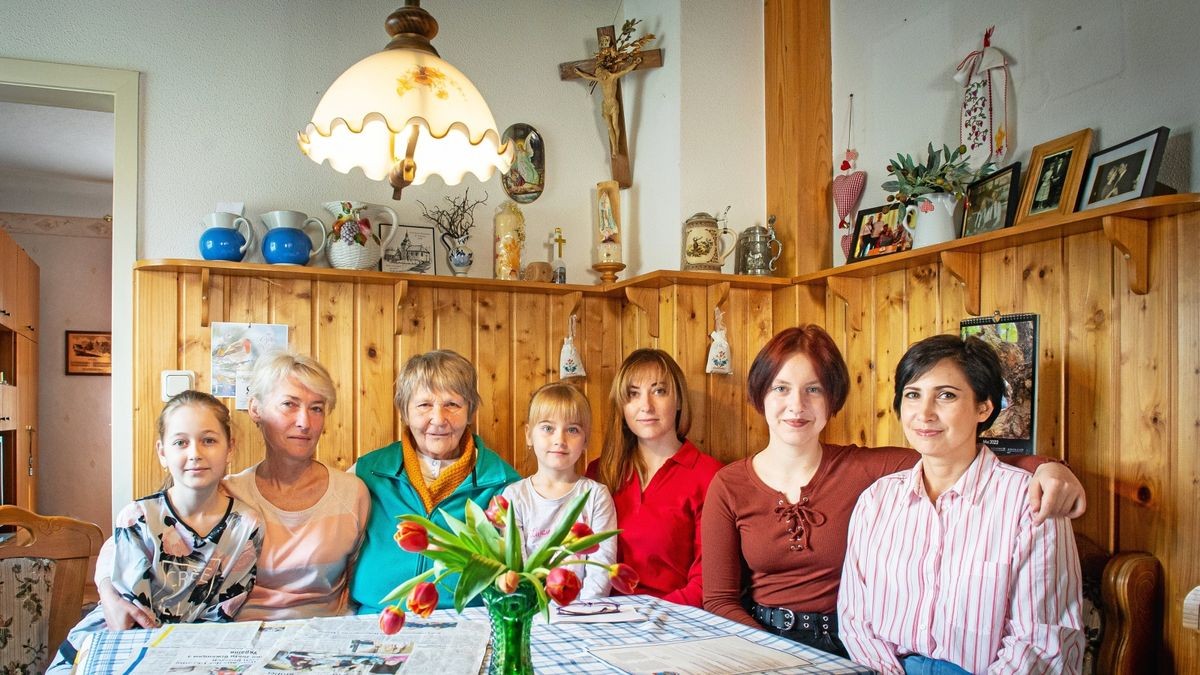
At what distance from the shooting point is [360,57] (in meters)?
3.13

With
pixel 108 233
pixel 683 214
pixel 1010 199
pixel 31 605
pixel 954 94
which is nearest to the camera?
pixel 31 605

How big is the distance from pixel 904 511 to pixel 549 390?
0.96 metres

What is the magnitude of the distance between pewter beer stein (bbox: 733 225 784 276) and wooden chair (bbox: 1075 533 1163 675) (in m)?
1.40

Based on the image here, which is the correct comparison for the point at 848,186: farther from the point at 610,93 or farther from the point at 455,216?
the point at 455,216

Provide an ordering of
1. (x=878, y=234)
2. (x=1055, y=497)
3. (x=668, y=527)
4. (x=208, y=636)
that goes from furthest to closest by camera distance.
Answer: (x=878, y=234) → (x=668, y=527) → (x=1055, y=497) → (x=208, y=636)

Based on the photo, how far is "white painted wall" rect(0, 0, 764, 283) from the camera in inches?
112

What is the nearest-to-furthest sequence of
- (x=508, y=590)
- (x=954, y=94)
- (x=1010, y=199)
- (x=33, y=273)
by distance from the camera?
(x=508, y=590)
(x=1010, y=199)
(x=954, y=94)
(x=33, y=273)

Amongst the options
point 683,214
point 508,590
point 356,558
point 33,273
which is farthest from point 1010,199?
point 33,273

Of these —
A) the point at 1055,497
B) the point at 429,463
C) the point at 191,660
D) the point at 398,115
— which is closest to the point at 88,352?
the point at 429,463

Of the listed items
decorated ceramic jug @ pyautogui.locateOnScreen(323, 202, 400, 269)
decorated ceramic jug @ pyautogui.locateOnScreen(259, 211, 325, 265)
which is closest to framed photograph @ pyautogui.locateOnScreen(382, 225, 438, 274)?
decorated ceramic jug @ pyautogui.locateOnScreen(323, 202, 400, 269)

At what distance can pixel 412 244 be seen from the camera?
3113mm

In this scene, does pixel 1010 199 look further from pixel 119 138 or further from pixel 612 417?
pixel 119 138

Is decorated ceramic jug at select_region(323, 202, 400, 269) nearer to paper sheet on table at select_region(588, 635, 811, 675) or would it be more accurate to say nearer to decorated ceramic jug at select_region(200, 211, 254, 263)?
decorated ceramic jug at select_region(200, 211, 254, 263)

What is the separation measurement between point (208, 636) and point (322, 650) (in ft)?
0.74
